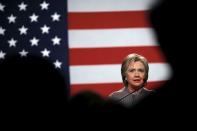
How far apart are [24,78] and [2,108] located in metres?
0.04

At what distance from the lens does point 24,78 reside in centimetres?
48

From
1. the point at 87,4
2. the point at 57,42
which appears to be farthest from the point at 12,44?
the point at 87,4

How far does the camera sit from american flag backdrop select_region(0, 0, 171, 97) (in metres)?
2.97

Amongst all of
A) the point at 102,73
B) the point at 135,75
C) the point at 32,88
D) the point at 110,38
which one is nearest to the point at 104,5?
the point at 110,38

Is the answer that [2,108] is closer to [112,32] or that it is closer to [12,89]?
[12,89]

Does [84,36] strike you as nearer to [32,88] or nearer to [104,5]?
[104,5]

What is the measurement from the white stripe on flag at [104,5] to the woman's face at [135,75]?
37.5 inches

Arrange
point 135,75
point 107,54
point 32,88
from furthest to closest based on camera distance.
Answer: point 107,54, point 135,75, point 32,88

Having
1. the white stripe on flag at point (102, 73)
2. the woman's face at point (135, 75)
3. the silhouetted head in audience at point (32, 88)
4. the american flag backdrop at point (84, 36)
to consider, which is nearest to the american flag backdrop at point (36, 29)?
the american flag backdrop at point (84, 36)

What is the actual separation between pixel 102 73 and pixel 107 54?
0.48 feet

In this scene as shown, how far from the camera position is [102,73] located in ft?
9.78

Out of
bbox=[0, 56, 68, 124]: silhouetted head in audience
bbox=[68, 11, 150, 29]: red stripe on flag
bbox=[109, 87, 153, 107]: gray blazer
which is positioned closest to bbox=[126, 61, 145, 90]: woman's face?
bbox=[109, 87, 153, 107]: gray blazer

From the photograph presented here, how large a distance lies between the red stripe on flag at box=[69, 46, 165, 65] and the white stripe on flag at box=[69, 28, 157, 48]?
0.10 ft

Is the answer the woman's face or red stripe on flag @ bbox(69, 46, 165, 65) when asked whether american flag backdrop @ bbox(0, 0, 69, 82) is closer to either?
red stripe on flag @ bbox(69, 46, 165, 65)
